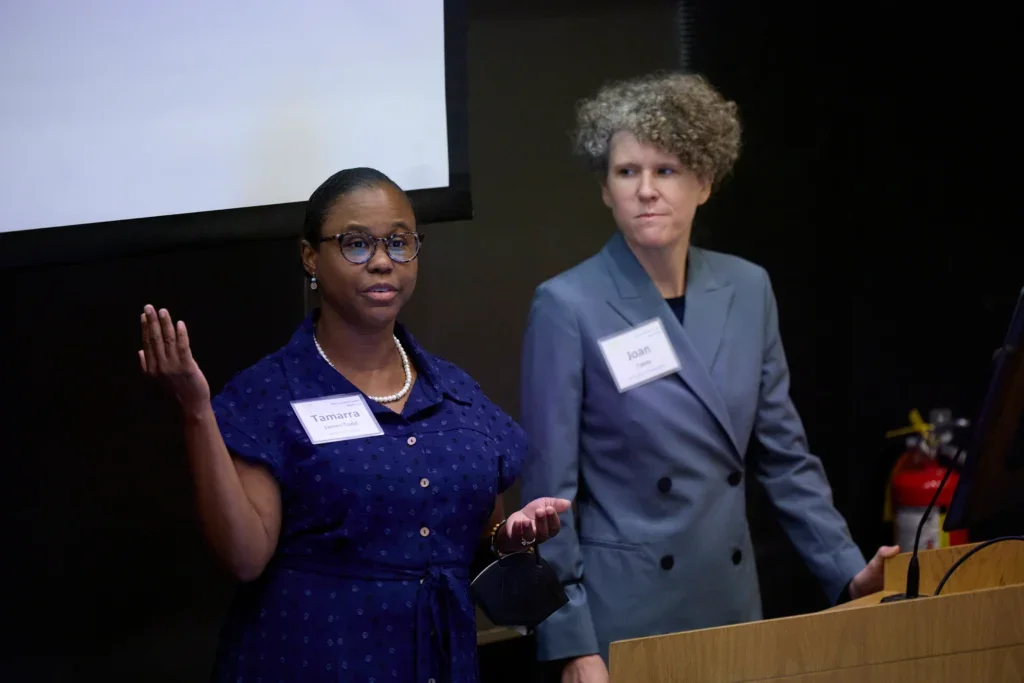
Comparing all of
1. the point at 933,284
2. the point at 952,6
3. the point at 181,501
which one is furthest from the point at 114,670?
the point at 952,6

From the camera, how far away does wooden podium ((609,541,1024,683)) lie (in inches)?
63.8

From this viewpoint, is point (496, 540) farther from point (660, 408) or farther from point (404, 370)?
point (660, 408)

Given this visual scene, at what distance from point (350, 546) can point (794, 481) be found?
3.35 feet

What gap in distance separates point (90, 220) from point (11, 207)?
5.3 inches

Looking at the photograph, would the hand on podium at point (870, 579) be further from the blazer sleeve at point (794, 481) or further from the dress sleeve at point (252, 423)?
the dress sleeve at point (252, 423)

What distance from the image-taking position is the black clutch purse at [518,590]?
6.20 feet

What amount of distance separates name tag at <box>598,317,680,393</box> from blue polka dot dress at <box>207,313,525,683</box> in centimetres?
53

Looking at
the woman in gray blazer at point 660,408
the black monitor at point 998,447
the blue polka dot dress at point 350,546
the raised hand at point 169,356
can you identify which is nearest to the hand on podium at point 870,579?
the woman in gray blazer at point 660,408

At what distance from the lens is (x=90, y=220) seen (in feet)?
7.39

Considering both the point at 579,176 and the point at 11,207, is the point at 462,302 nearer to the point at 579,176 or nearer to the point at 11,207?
the point at 579,176

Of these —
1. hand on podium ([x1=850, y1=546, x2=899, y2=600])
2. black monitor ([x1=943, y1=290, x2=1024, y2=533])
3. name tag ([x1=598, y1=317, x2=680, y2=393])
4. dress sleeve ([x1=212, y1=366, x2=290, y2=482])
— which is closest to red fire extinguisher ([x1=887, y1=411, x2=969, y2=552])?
hand on podium ([x1=850, y1=546, x2=899, y2=600])

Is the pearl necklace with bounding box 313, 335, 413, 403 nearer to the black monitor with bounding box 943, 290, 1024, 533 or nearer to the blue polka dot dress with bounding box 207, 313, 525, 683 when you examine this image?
the blue polka dot dress with bounding box 207, 313, 525, 683

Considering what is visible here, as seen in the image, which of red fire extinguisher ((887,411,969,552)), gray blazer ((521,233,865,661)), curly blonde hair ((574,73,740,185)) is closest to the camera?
gray blazer ((521,233,865,661))

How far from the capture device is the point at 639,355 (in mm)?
2367
